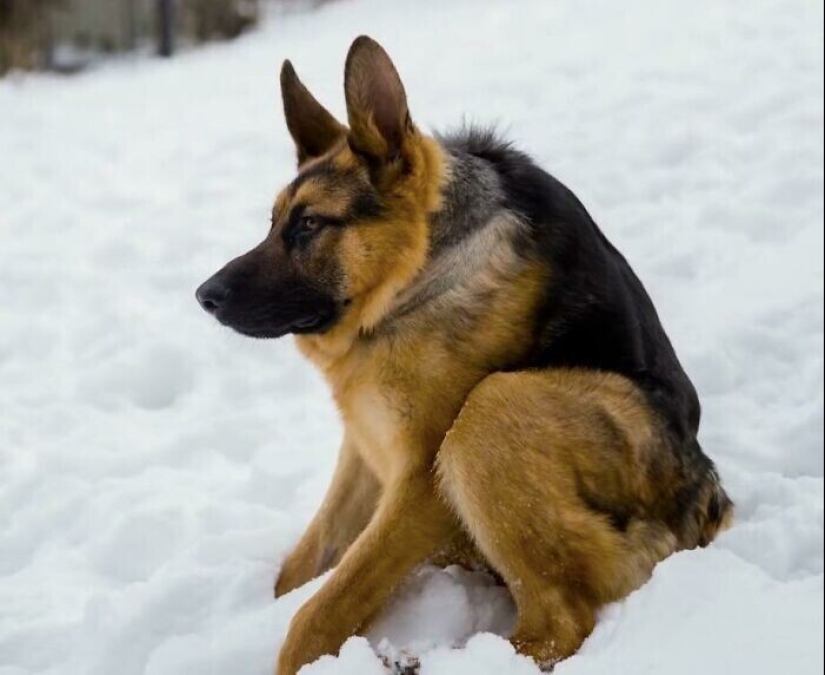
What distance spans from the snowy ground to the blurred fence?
610 millimetres

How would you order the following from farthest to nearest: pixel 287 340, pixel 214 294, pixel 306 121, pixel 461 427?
pixel 287 340 < pixel 306 121 < pixel 214 294 < pixel 461 427

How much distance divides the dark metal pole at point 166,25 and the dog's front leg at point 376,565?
390 inches

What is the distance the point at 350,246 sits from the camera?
3693 mm

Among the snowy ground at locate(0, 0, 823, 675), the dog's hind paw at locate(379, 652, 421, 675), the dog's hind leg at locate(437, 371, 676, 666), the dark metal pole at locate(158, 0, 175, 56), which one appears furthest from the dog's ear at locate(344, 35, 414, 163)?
the dark metal pole at locate(158, 0, 175, 56)

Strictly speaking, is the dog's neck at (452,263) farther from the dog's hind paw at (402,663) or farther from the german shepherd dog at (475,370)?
the dog's hind paw at (402,663)

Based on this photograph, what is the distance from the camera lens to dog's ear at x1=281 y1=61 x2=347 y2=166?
4078mm

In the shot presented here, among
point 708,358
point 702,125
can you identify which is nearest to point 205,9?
point 702,125

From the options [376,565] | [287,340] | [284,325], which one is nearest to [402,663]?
[376,565]

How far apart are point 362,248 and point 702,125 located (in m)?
5.67

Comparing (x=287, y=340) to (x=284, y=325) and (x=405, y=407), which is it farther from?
(x=405, y=407)

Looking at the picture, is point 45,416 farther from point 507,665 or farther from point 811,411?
point 811,411

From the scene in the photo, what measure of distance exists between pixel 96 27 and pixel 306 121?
29.3 feet

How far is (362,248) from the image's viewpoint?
370 centimetres

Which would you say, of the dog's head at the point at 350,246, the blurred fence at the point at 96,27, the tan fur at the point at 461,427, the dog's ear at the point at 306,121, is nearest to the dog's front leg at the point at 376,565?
the tan fur at the point at 461,427
